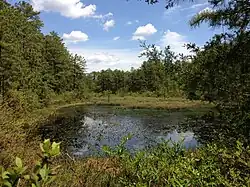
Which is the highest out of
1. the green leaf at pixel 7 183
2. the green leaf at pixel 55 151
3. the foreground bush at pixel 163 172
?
the green leaf at pixel 55 151

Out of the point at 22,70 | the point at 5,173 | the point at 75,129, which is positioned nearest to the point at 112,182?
the point at 5,173

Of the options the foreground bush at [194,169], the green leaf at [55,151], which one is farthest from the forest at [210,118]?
the green leaf at [55,151]

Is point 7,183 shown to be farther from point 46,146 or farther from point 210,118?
point 210,118

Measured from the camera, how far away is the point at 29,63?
40062 millimetres

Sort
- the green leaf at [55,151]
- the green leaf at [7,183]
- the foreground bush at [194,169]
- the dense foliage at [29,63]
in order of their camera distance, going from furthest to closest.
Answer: the dense foliage at [29,63], the foreground bush at [194,169], the green leaf at [55,151], the green leaf at [7,183]

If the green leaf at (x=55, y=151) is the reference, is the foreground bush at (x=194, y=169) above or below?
below

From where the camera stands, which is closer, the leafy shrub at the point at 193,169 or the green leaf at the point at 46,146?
the green leaf at the point at 46,146

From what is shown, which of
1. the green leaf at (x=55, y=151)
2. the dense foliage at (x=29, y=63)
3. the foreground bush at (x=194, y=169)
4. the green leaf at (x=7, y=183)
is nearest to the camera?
the green leaf at (x=7, y=183)

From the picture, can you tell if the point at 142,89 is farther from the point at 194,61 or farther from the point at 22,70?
the point at 194,61

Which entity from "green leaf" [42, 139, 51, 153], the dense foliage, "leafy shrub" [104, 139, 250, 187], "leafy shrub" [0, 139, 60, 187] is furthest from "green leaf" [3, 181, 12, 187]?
the dense foliage

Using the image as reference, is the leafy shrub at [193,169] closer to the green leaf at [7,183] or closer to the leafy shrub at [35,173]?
the leafy shrub at [35,173]

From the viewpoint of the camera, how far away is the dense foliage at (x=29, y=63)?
26.5 metres

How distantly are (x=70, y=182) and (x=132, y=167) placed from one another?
78cm

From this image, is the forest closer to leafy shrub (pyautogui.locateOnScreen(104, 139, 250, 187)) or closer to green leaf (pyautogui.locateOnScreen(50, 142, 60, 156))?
leafy shrub (pyautogui.locateOnScreen(104, 139, 250, 187))
